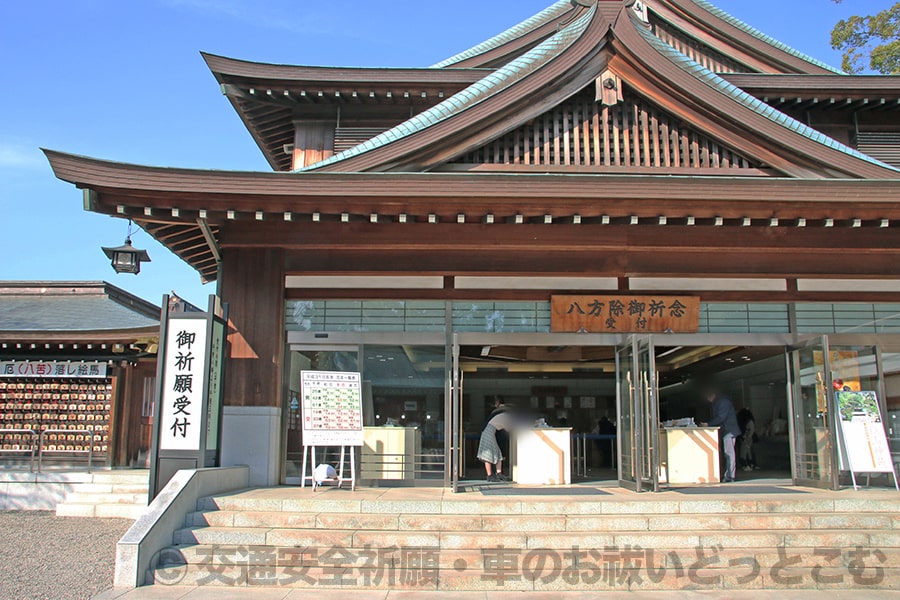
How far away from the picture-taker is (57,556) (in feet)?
25.5

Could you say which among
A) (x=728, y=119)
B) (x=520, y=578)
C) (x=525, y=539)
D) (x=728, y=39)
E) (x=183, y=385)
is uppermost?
(x=728, y=39)

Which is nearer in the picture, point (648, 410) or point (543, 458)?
point (648, 410)

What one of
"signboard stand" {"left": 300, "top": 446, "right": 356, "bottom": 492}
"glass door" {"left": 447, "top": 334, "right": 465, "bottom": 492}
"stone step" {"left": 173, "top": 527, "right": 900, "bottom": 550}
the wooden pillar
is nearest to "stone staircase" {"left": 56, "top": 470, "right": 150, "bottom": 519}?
the wooden pillar

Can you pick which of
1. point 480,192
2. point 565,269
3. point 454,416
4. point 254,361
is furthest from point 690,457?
point 254,361

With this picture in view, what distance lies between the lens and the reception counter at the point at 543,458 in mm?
10883

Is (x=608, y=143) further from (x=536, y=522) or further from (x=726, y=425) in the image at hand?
(x=536, y=522)

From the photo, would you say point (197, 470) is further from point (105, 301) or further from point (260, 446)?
point (105, 301)

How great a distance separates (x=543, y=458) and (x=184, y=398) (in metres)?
5.31

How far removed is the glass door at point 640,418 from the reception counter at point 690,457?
156cm

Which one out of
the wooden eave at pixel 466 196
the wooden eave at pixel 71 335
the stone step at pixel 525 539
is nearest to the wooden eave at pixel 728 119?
the wooden eave at pixel 466 196

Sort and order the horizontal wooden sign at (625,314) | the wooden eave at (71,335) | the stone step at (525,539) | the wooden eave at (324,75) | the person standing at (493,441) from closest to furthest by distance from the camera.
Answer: the stone step at (525,539), the horizontal wooden sign at (625,314), the person standing at (493,441), the wooden eave at (324,75), the wooden eave at (71,335)

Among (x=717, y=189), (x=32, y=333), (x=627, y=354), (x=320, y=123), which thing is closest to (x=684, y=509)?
(x=627, y=354)

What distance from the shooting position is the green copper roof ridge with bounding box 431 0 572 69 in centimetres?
1449

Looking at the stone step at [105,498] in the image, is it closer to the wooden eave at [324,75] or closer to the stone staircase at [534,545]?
the stone staircase at [534,545]
